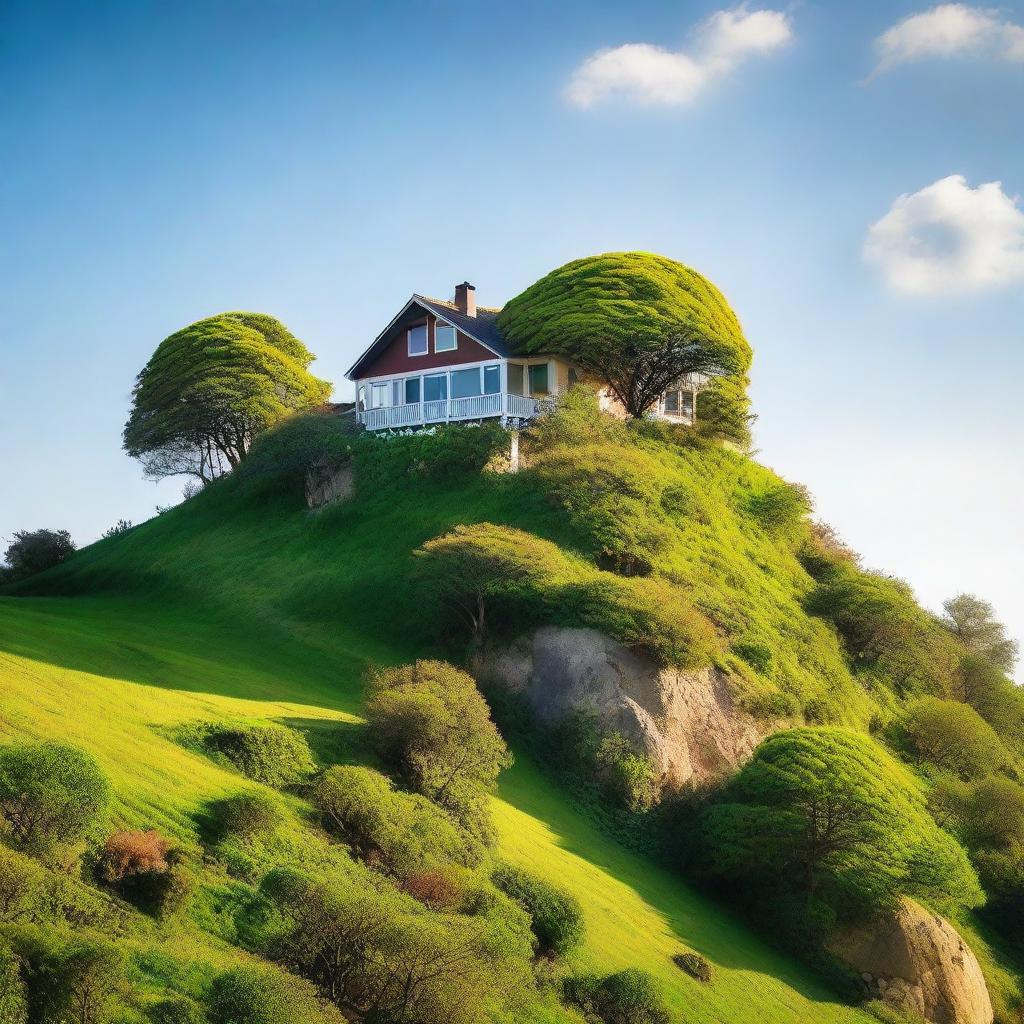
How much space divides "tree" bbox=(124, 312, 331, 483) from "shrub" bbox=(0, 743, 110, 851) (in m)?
44.4

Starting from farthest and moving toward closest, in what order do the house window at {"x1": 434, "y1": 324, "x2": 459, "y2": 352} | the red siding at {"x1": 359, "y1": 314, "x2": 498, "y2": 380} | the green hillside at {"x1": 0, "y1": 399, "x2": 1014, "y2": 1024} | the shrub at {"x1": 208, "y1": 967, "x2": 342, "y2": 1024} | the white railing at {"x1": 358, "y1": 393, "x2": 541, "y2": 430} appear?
the house window at {"x1": 434, "y1": 324, "x2": 459, "y2": 352} < the red siding at {"x1": 359, "y1": 314, "x2": 498, "y2": 380} < the white railing at {"x1": 358, "y1": 393, "x2": 541, "y2": 430} < the green hillside at {"x1": 0, "y1": 399, "x2": 1014, "y2": 1024} < the shrub at {"x1": 208, "y1": 967, "x2": 342, "y2": 1024}

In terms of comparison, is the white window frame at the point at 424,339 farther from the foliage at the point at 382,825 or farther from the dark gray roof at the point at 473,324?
the foliage at the point at 382,825

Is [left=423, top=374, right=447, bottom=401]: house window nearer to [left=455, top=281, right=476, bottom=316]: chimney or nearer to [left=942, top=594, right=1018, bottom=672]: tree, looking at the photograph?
[left=455, top=281, right=476, bottom=316]: chimney

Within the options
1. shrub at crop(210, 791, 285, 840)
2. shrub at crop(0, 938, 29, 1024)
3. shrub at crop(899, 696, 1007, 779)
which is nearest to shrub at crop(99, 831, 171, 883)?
shrub at crop(210, 791, 285, 840)

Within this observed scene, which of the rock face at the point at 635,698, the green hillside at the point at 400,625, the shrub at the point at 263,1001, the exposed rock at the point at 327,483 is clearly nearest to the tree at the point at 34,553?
the green hillside at the point at 400,625

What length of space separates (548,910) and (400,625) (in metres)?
18.8

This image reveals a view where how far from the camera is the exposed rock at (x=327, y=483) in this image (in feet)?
181

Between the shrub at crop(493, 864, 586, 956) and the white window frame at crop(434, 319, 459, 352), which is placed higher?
the white window frame at crop(434, 319, 459, 352)

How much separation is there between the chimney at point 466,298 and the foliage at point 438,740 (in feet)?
115

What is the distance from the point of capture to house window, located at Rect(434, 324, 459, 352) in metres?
58.5

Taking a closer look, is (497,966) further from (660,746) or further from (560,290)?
(560,290)

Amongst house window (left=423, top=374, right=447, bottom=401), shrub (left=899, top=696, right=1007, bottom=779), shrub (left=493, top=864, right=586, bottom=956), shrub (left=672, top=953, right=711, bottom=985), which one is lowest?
shrub (left=672, top=953, right=711, bottom=985)

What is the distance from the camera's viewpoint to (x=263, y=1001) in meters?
17.1

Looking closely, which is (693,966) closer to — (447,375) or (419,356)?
(447,375)
